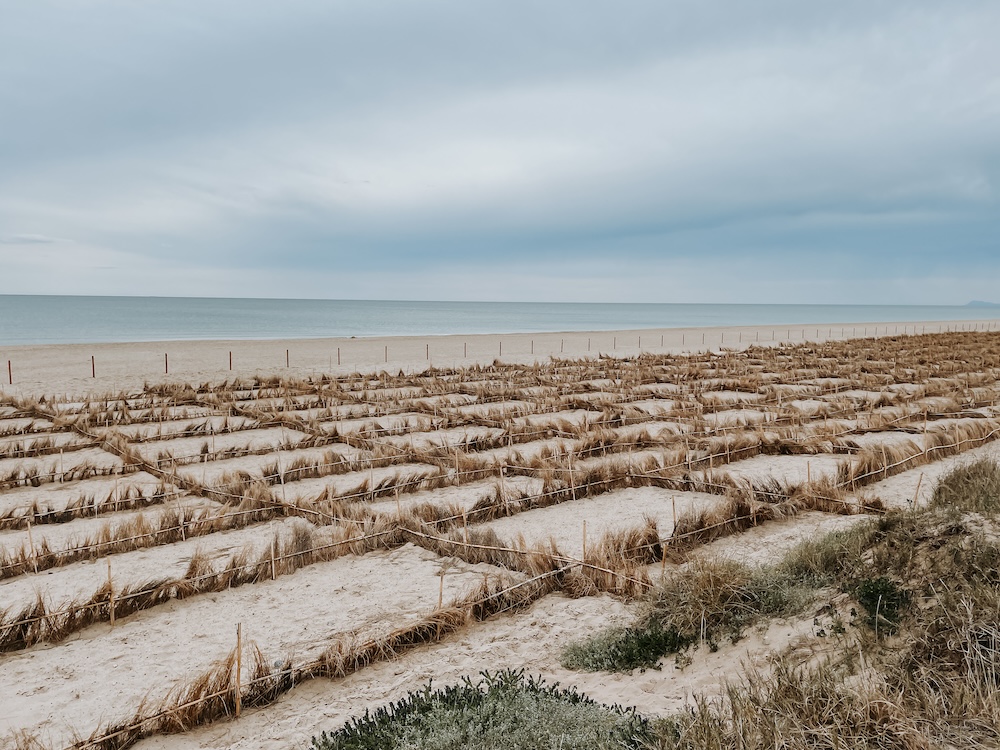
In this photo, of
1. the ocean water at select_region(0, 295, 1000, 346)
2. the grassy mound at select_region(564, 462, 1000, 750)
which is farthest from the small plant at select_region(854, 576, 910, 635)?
the ocean water at select_region(0, 295, 1000, 346)

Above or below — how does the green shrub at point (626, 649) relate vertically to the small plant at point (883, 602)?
below

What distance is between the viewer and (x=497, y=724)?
3.27 metres

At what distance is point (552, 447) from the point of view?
11.1m

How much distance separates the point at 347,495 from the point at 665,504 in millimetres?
3743

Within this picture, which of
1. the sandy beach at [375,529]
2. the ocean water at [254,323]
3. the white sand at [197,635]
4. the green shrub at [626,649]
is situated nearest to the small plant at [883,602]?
the sandy beach at [375,529]

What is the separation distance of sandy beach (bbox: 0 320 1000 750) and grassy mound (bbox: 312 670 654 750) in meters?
0.43

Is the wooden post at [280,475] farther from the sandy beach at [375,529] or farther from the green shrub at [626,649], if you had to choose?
the green shrub at [626,649]

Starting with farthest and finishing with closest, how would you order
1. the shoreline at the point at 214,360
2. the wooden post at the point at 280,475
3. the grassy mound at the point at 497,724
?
→ the shoreline at the point at 214,360
the wooden post at the point at 280,475
the grassy mound at the point at 497,724

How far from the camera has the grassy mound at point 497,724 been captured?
3053mm

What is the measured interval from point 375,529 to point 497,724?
3.74 m

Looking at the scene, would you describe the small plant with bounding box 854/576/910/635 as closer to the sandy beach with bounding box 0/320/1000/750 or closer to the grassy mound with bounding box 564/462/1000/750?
the grassy mound with bounding box 564/462/1000/750

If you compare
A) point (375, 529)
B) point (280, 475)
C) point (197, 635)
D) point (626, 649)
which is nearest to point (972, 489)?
point (626, 649)

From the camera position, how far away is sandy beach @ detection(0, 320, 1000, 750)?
4102mm

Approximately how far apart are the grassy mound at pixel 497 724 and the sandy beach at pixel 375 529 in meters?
0.43
